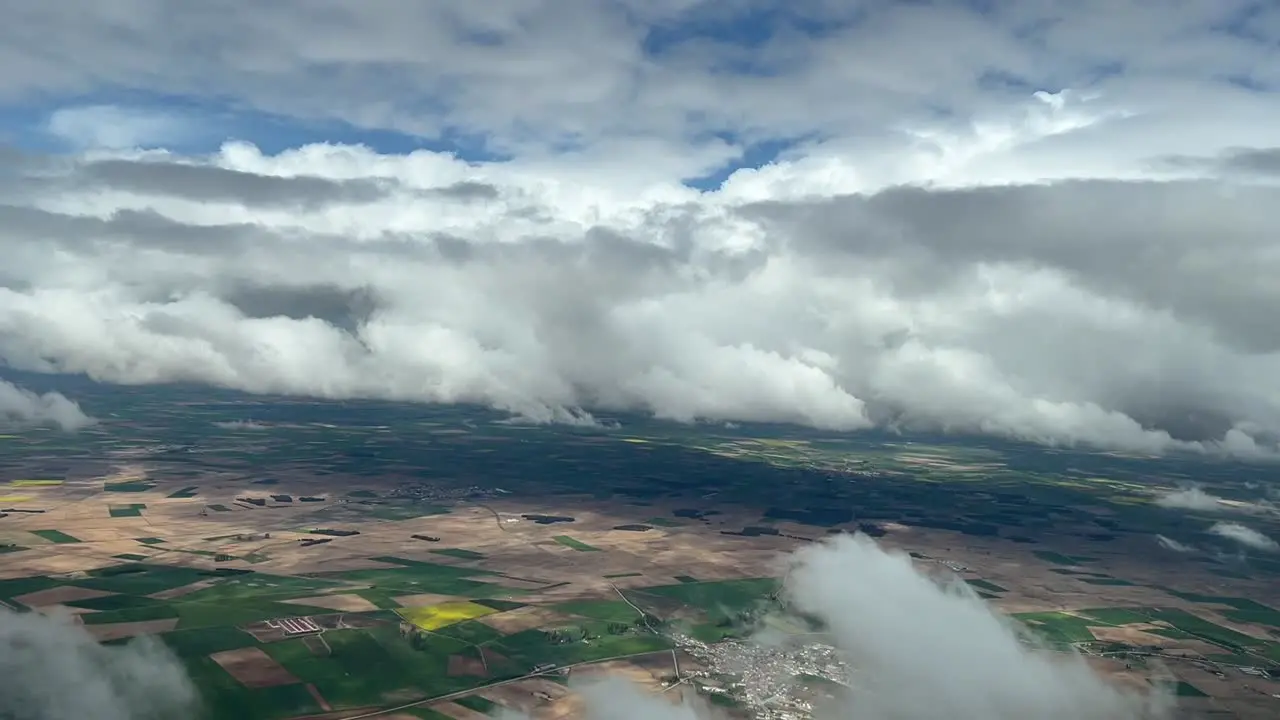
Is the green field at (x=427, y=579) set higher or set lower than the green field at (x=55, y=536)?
lower

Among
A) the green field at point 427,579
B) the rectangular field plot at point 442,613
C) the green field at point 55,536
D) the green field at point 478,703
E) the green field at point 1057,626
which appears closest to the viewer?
the green field at point 478,703

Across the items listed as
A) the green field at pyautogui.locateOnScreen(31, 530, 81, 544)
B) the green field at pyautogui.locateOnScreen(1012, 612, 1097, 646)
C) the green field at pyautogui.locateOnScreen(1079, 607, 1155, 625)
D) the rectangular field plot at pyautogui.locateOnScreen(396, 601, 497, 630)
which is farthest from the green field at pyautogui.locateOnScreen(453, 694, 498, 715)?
the green field at pyautogui.locateOnScreen(31, 530, 81, 544)

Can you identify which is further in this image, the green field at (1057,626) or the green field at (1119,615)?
the green field at (1119,615)

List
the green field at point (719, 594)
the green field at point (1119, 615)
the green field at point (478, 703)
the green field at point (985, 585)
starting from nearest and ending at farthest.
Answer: the green field at point (478, 703) < the green field at point (719, 594) < the green field at point (1119, 615) < the green field at point (985, 585)

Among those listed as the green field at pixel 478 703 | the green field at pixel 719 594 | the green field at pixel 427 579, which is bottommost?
the green field at pixel 478 703

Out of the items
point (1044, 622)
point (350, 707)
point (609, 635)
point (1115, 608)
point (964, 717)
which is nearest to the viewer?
point (350, 707)

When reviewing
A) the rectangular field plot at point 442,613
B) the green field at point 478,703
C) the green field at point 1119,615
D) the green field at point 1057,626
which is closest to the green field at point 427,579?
the rectangular field plot at point 442,613

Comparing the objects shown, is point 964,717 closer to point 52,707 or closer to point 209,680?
point 209,680

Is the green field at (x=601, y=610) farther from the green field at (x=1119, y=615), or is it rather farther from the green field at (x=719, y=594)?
the green field at (x=1119, y=615)

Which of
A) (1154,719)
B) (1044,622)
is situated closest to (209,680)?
(1154,719)
